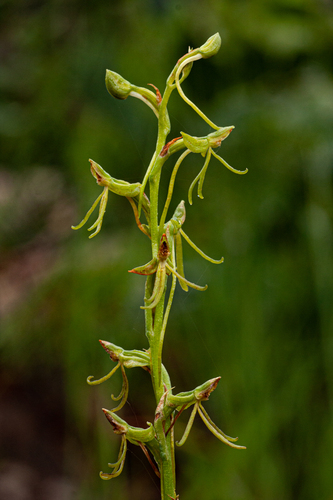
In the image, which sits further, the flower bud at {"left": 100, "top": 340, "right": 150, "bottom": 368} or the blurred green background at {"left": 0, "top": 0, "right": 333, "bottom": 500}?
the blurred green background at {"left": 0, "top": 0, "right": 333, "bottom": 500}

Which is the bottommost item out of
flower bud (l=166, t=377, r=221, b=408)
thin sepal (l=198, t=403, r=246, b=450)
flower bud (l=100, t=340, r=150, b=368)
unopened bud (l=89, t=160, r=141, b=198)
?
thin sepal (l=198, t=403, r=246, b=450)

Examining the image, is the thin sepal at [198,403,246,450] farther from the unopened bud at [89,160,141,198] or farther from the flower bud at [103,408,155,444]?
the unopened bud at [89,160,141,198]

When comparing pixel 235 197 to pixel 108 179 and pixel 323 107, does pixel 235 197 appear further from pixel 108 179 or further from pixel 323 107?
pixel 108 179

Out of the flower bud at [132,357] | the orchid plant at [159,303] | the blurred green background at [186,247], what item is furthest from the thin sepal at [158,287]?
the blurred green background at [186,247]

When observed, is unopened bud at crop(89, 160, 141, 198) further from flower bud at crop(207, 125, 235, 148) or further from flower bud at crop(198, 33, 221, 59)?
flower bud at crop(198, 33, 221, 59)

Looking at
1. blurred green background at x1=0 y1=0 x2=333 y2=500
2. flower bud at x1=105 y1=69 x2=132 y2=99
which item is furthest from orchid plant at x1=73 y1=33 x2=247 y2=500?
blurred green background at x1=0 y1=0 x2=333 y2=500

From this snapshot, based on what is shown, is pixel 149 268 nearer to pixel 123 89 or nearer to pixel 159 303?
pixel 159 303

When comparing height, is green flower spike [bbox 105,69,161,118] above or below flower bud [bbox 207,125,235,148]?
above
